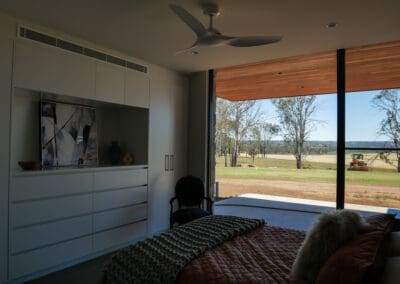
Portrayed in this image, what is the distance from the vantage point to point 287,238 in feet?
7.88

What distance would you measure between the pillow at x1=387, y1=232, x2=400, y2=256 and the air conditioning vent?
351 cm

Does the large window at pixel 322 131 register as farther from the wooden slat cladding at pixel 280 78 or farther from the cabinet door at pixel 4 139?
the cabinet door at pixel 4 139

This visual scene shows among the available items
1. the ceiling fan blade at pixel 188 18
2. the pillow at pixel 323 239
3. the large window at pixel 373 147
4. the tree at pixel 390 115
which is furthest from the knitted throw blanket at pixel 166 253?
the tree at pixel 390 115

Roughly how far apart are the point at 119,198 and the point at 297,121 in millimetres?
3515

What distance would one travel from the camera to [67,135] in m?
3.80

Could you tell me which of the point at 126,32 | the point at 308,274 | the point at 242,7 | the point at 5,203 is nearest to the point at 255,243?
the point at 308,274

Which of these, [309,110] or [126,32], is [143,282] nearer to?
[126,32]

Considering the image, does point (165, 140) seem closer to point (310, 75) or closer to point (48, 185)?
point (48, 185)

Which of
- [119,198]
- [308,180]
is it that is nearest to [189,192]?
[119,198]

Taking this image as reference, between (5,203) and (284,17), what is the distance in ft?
10.5

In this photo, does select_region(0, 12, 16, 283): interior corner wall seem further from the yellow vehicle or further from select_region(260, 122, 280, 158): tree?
select_region(260, 122, 280, 158): tree

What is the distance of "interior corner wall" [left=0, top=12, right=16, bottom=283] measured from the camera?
2771 mm

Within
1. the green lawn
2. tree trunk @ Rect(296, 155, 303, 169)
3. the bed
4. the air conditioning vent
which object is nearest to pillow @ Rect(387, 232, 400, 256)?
the bed

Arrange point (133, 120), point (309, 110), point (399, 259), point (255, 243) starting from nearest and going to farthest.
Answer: point (399, 259) → point (255, 243) → point (133, 120) → point (309, 110)
